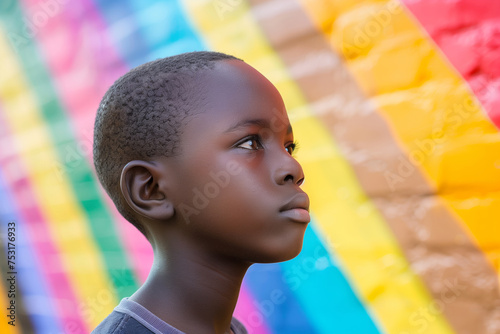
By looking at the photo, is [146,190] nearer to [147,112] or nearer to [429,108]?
[147,112]

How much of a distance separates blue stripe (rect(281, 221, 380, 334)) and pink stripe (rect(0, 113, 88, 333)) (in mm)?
960

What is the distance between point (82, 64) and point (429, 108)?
4.29ft

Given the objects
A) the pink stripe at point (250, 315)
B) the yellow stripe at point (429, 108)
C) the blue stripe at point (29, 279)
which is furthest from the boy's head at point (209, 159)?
the blue stripe at point (29, 279)

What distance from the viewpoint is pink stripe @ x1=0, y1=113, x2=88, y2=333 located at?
197 centimetres

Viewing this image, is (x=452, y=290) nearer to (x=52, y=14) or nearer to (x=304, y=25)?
(x=304, y=25)

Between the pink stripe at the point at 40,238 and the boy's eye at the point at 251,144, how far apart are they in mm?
1411

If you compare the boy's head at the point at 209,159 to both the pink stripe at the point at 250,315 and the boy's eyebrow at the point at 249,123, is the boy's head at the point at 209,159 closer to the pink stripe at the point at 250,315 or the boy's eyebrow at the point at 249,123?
the boy's eyebrow at the point at 249,123

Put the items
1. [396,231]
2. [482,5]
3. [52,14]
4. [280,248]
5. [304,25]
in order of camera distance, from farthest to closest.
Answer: [52,14] < [304,25] < [396,231] < [482,5] < [280,248]

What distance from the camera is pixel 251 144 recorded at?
2.72 feet

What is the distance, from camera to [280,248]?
0.79m

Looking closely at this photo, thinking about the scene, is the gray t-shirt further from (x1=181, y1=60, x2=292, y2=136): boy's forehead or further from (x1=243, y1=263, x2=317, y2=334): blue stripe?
(x1=243, y1=263, x2=317, y2=334): blue stripe

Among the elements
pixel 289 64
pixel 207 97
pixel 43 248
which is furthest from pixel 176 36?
pixel 43 248

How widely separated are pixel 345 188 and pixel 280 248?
0.60 m

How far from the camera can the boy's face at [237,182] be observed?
2.58ft
